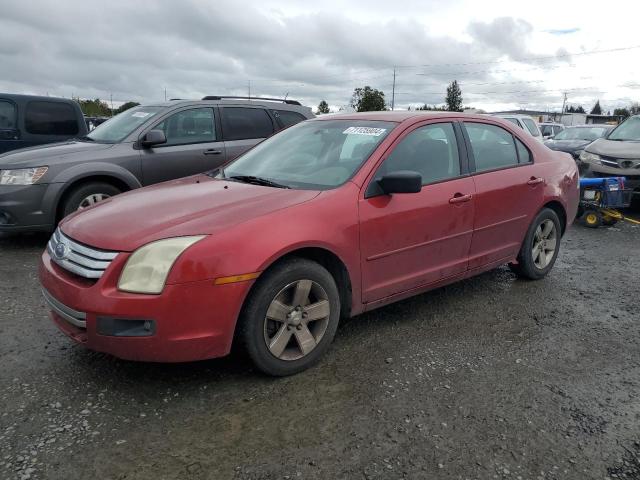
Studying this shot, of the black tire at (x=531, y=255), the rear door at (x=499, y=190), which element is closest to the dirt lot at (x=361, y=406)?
the rear door at (x=499, y=190)

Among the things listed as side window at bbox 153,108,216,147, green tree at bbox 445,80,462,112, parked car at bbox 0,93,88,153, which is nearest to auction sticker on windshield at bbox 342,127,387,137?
side window at bbox 153,108,216,147

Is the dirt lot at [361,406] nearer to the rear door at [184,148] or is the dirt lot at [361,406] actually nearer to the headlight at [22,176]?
the headlight at [22,176]

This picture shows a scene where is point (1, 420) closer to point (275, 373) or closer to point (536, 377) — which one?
point (275, 373)

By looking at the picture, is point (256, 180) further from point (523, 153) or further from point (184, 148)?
point (184, 148)

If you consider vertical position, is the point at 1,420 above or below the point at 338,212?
below

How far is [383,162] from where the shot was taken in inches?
140

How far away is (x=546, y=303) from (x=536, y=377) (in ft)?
4.83

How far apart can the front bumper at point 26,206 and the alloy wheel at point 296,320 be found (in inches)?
153

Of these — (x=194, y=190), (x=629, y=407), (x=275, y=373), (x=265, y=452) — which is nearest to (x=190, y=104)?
(x=194, y=190)

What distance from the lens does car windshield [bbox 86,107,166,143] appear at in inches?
256

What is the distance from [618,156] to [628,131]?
1.34m

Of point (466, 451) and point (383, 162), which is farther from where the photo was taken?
point (383, 162)

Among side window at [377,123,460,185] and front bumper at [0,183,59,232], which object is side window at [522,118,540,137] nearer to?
side window at [377,123,460,185]

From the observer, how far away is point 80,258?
287 cm
